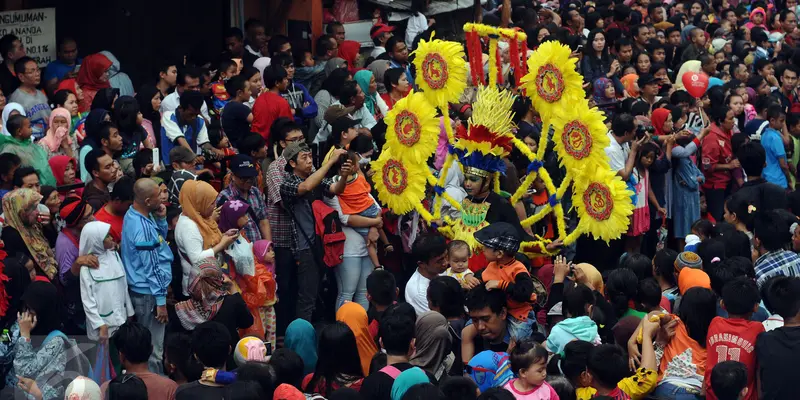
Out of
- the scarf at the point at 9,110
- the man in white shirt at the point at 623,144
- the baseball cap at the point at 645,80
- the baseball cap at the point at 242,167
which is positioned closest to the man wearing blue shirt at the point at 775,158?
the baseball cap at the point at 645,80

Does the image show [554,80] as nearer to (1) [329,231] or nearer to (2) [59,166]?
(1) [329,231]

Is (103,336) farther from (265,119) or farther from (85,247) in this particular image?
(265,119)

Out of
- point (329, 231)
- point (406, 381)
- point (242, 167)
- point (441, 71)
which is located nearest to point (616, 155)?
point (441, 71)

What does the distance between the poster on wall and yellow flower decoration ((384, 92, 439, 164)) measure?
3935 millimetres

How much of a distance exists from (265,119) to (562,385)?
4.72 metres

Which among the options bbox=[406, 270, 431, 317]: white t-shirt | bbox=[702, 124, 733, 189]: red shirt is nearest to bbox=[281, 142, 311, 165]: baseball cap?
bbox=[406, 270, 431, 317]: white t-shirt

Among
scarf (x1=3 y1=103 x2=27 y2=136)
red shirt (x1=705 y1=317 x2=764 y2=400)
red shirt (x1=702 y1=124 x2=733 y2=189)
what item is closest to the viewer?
red shirt (x1=705 y1=317 x2=764 y2=400)

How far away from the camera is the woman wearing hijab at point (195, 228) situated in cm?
825

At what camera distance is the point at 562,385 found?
21.0 feet

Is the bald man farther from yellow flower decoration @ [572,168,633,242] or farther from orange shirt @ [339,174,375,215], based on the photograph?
yellow flower decoration @ [572,168,633,242]

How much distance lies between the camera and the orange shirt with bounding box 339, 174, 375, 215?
9.36 m

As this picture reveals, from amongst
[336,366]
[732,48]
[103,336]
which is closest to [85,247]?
[103,336]

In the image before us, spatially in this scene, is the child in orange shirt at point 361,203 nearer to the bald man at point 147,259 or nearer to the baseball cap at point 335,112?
the baseball cap at point 335,112

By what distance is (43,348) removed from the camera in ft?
22.7
